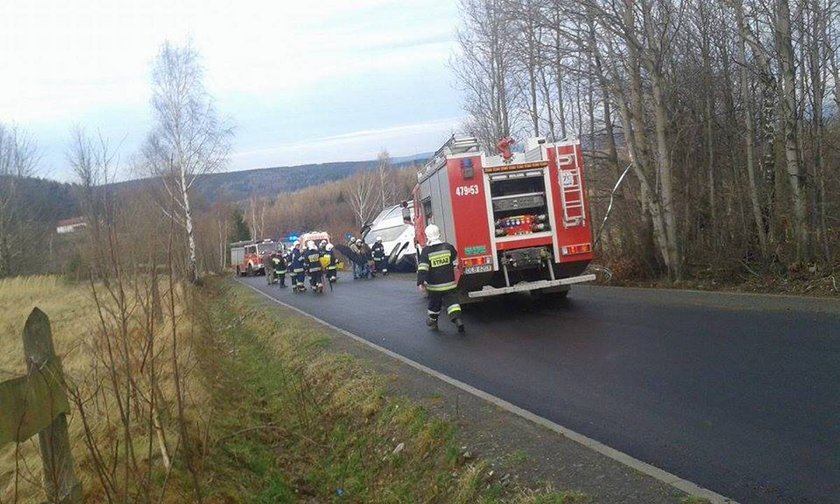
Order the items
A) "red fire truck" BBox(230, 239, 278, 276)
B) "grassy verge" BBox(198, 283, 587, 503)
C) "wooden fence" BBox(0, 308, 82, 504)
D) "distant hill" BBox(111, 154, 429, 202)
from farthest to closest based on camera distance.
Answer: "distant hill" BBox(111, 154, 429, 202) < "red fire truck" BBox(230, 239, 278, 276) < "grassy verge" BBox(198, 283, 587, 503) < "wooden fence" BBox(0, 308, 82, 504)

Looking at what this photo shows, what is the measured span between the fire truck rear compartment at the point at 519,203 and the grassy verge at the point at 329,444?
4.36 m

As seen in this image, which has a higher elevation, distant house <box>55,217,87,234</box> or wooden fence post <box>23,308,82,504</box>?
distant house <box>55,217,87,234</box>

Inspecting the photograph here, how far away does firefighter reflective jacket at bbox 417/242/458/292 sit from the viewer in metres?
12.0

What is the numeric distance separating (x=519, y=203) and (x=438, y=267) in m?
2.51

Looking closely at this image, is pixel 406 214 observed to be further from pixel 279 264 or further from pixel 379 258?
pixel 279 264

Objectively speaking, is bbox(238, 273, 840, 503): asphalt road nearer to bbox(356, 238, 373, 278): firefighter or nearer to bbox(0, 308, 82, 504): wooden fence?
bbox(0, 308, 82, 504): wooden fence

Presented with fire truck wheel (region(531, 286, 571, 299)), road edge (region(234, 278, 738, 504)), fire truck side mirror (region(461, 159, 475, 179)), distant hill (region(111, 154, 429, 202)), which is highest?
distant hill (region(111, 154, 429, 202))

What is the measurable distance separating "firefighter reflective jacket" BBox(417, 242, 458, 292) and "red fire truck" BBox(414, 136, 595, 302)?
1.22 metres

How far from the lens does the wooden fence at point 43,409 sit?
134 inches

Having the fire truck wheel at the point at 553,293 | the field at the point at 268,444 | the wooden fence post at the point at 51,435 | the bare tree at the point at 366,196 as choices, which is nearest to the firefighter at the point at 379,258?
the fire truck wheel at the point at 553,293

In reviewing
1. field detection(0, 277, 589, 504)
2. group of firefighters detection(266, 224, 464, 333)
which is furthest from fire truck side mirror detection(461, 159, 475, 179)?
field detection(0, 277, 589, 504)

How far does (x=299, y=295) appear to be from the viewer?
24.5 metres

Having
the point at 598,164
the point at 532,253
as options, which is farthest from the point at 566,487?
the point at 598,164

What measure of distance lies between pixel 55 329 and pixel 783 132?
13444mm
